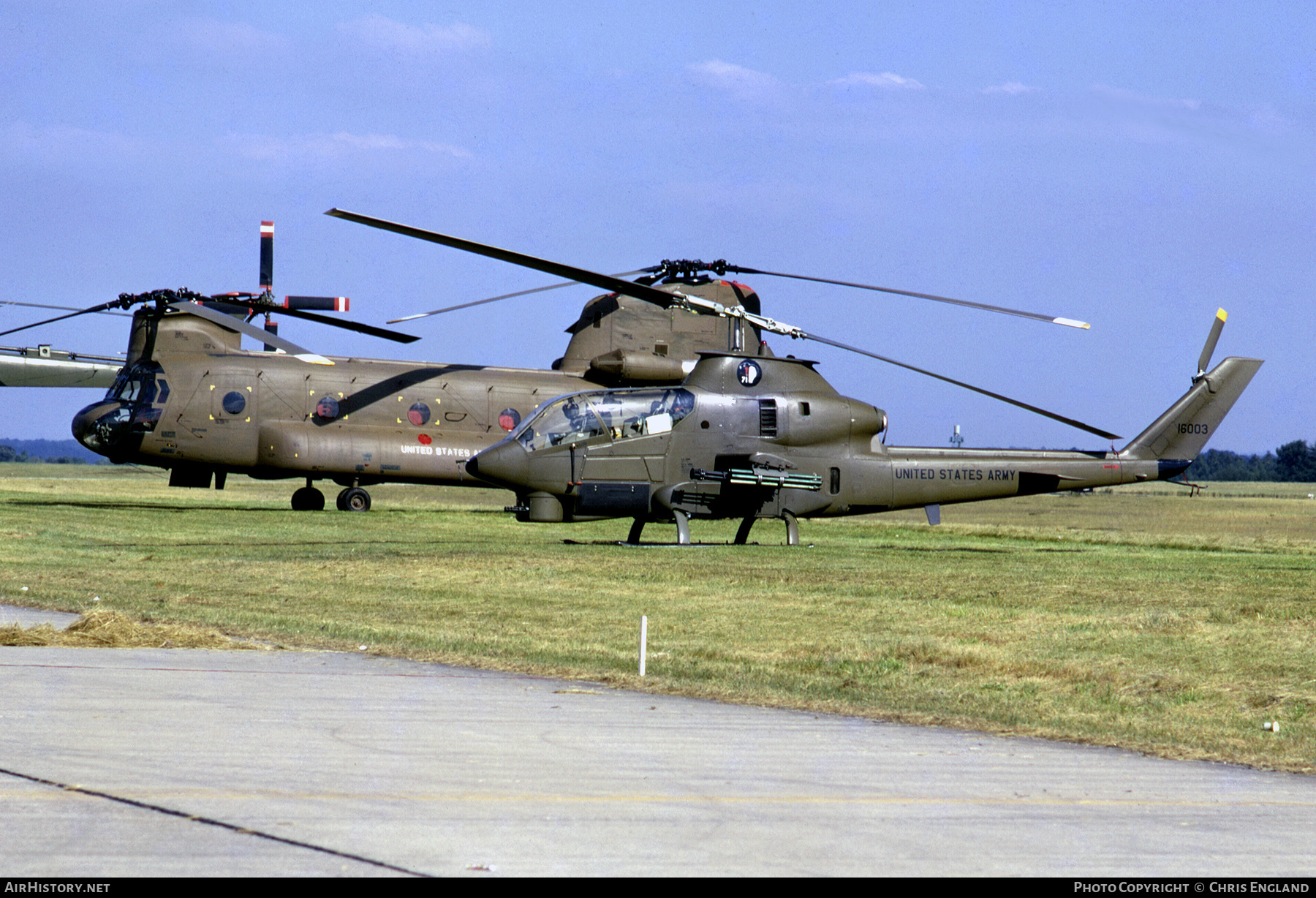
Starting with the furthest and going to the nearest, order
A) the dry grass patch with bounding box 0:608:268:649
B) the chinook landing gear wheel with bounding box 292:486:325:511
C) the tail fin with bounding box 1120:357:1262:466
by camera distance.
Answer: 1. the chinook landing gear wheel with bounding box 292:486:325:511
2. the tail fin with bounding box 1120:357:1262:466
3. the dry grass patch with bounding box 0:608:268:649

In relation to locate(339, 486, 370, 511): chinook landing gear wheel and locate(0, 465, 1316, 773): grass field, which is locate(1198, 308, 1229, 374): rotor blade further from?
locate(339, 486, 370, 511): chinook landing gear wheel

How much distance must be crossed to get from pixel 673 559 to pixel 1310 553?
1461 centimetres

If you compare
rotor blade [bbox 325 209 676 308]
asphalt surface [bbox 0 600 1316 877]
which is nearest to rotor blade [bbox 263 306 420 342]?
rotor blade [bbox 325 209 676 308]

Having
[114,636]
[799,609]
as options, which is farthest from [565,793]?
[799,609]

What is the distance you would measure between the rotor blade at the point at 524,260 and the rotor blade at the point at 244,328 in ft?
23.9

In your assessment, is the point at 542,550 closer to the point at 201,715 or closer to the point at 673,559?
the point at 673,559

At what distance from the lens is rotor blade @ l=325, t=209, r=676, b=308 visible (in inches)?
770

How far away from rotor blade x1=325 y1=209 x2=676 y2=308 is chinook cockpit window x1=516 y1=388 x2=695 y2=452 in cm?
164

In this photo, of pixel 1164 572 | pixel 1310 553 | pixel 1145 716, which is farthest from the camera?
pixel 1310 553

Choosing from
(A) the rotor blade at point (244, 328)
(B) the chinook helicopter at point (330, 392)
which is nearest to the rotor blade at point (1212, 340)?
(B) the chinook helicopter at point (330, 392)

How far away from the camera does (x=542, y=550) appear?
25391 millimetres

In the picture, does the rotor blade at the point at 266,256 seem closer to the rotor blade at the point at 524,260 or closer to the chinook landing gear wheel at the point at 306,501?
the chinook landing gear wheel at the point at 306,501

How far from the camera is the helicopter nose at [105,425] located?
33.7 m

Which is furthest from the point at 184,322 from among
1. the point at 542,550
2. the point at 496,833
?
the point at 496,833
